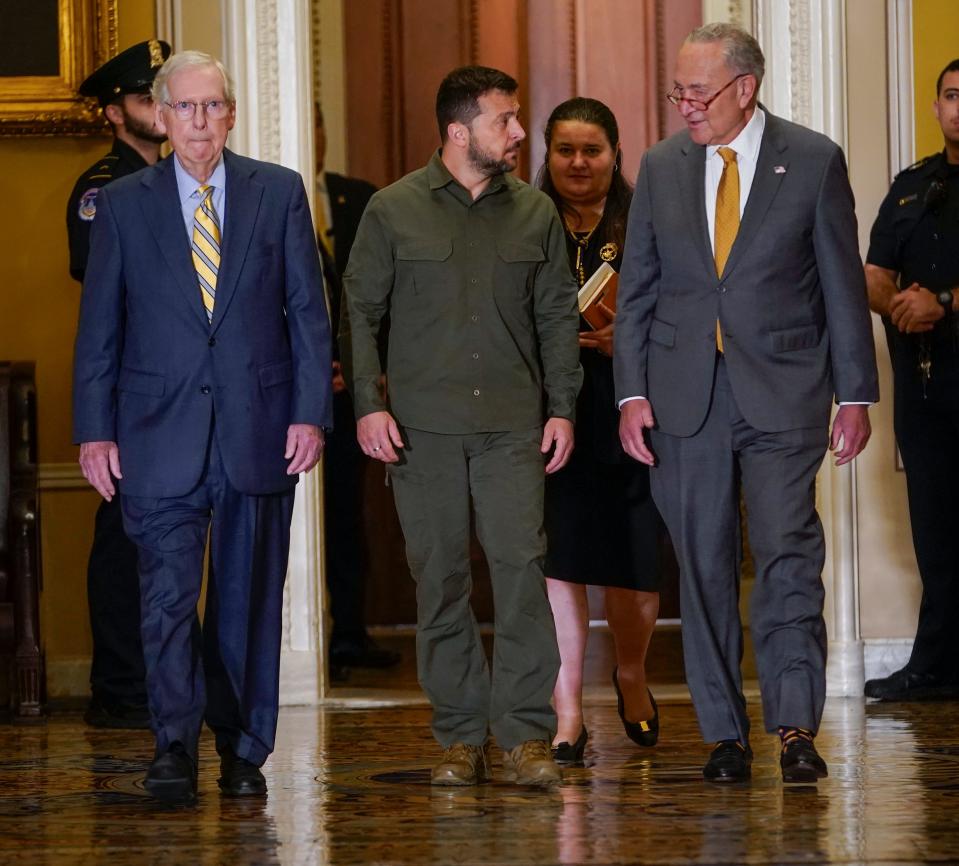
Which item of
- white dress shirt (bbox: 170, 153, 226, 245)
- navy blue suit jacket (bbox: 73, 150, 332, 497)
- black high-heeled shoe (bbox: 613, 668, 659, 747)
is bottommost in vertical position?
black high-heeled shoe (bbox: 613, 668, 659, 747)

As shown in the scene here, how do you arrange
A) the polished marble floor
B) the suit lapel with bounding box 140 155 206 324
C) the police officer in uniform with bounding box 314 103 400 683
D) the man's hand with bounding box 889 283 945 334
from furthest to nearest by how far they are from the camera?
the police officer in uniform with bounding box 314 103 400 683 < the man's hand with bounding box 889 283 945 334 < the suit lapel with bounding box 140 155 206 324 < the polished marble floor

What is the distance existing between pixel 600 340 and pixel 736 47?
0.82 meters

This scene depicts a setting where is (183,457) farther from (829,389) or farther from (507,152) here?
(829,389)

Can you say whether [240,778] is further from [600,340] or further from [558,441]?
[600,340]

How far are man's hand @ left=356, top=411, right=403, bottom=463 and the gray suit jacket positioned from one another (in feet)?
1.69

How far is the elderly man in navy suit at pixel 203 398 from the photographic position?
3.69m

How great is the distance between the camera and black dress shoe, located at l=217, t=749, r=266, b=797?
12.3 feet

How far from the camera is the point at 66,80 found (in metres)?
5.52

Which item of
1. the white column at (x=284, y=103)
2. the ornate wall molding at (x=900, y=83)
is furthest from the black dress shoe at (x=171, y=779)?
the ornate wall molding at (x=900, y=83)

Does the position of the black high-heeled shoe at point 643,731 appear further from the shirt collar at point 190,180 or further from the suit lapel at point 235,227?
the shirt collar at point 190,180

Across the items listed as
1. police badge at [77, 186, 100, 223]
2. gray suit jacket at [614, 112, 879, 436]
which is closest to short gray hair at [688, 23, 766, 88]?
gray suit jacket at [614, 112, 879, 436]

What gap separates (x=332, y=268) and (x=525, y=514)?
2.43 metres

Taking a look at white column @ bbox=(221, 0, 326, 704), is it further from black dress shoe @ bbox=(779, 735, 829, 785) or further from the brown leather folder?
Result: black dress shoe @ bbox=(779, 735, 829, 785)

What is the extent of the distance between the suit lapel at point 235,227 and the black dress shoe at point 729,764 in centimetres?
141
